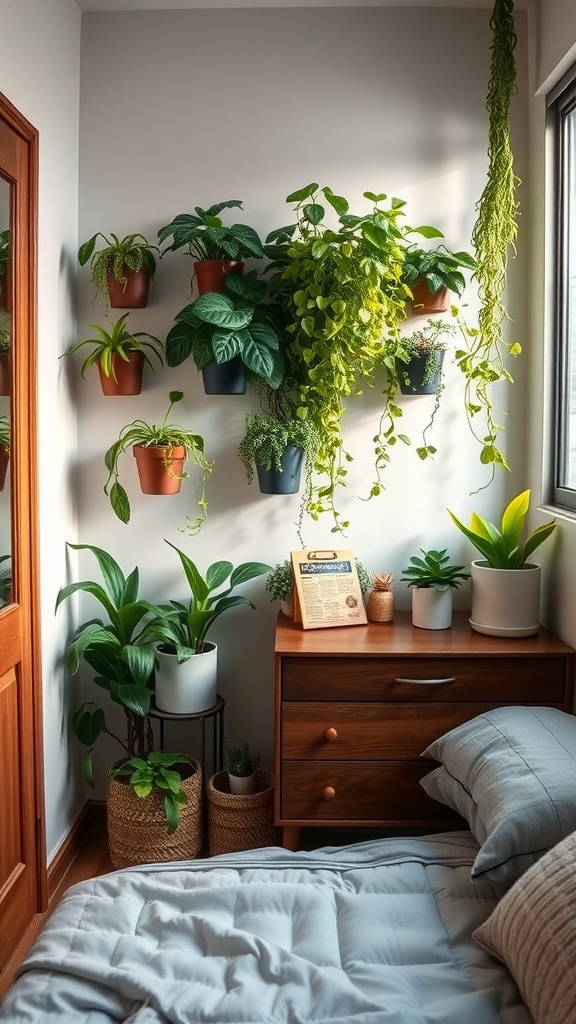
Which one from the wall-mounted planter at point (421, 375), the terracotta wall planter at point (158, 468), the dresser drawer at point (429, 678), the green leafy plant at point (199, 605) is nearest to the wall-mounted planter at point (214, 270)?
the terracotta wall planter at point (158, 468)

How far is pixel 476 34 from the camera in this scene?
2762mm

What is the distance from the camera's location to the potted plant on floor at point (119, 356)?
267cm

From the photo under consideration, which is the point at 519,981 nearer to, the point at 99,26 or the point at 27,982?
the point at 27,982

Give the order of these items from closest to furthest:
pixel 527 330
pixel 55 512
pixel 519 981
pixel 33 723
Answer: pixel 519 981 < pixel 33 723 < pixel 55 512 < pixel 527 330

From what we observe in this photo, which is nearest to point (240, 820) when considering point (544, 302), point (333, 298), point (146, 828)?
point (146, 828)

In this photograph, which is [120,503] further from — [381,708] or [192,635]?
[381,708]

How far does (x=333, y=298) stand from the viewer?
2.54 meters

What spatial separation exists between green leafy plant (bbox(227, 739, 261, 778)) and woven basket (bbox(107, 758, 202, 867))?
143 millimetres

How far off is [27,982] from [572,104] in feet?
8.58

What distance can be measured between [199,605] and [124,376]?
Answer: 76cm

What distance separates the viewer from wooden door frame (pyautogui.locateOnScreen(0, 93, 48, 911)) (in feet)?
7.42

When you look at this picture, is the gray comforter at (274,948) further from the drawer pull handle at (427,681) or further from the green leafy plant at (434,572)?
the green leafy plant at (434,572)

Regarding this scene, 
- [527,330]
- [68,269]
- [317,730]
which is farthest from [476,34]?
[317,730]

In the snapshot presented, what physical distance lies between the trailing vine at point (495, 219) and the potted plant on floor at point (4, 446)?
1.35m
